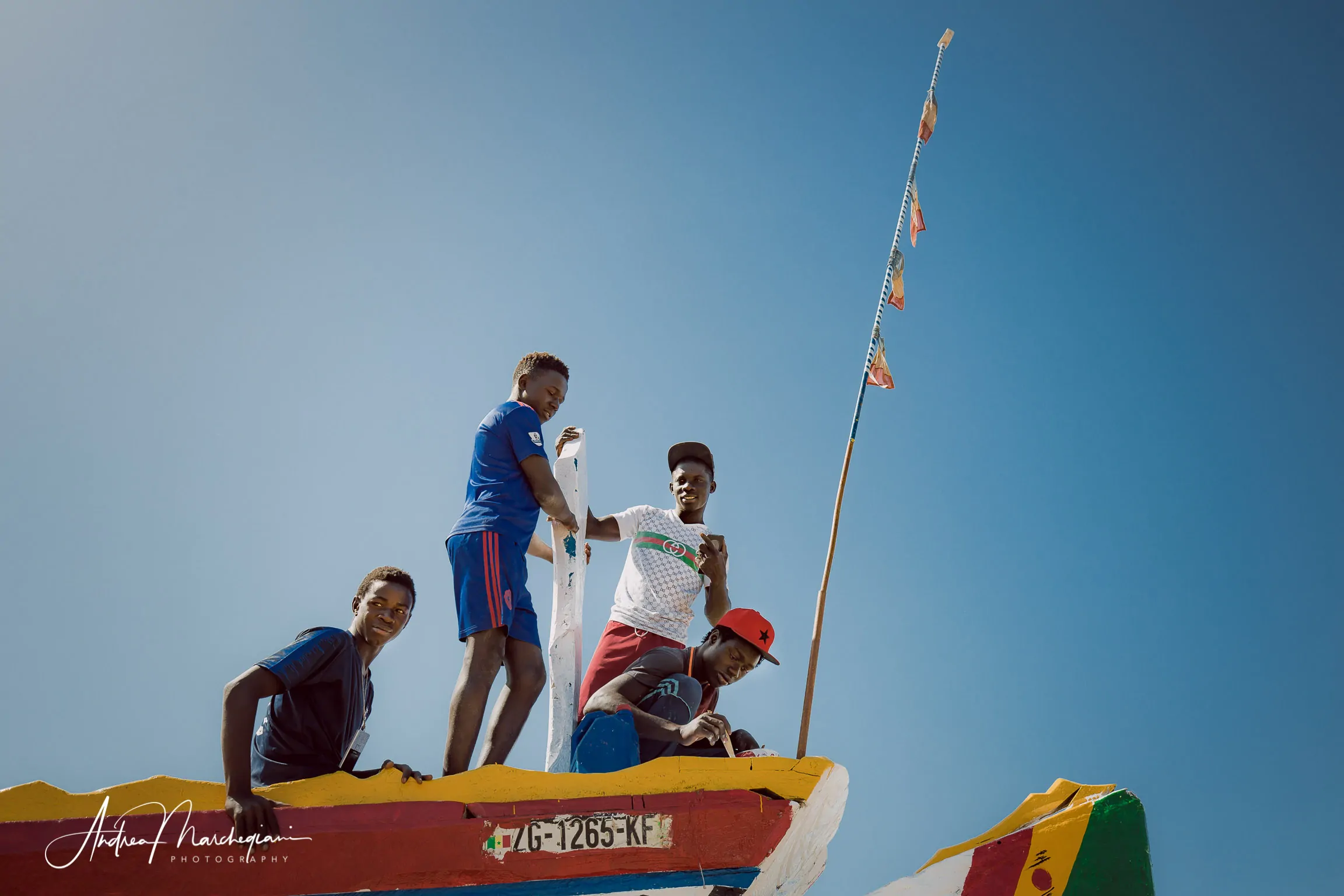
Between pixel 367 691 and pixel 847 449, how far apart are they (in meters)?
2.56

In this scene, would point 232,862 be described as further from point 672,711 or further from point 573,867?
point 672,711

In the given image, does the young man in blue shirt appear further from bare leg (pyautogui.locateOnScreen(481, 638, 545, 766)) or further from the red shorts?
the red shorts

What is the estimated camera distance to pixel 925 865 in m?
3.43

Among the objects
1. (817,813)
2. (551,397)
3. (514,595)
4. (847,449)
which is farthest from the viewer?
(551,397)

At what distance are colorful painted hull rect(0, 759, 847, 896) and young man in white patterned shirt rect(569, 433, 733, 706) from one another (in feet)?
4.60

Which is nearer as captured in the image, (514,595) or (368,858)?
(368,858)

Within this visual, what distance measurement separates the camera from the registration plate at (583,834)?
335 centimetres

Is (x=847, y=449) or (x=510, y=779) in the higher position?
(x=847, y=449)

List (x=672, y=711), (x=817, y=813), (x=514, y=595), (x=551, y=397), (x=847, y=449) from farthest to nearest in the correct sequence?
(x=551, y=397)
(x=847, y=449)
(x=514, y=595)
(x=672, y=711)
(x=817, y=813)

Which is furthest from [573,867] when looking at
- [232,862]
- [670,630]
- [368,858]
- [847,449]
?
[847,449]

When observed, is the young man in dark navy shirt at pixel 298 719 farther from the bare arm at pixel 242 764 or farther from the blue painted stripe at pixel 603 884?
the blue painted stripe at pixel 603 884

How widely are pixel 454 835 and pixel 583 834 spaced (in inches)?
18.0

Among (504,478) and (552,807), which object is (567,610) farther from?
(552,807)

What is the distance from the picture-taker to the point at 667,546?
17.9 ft
